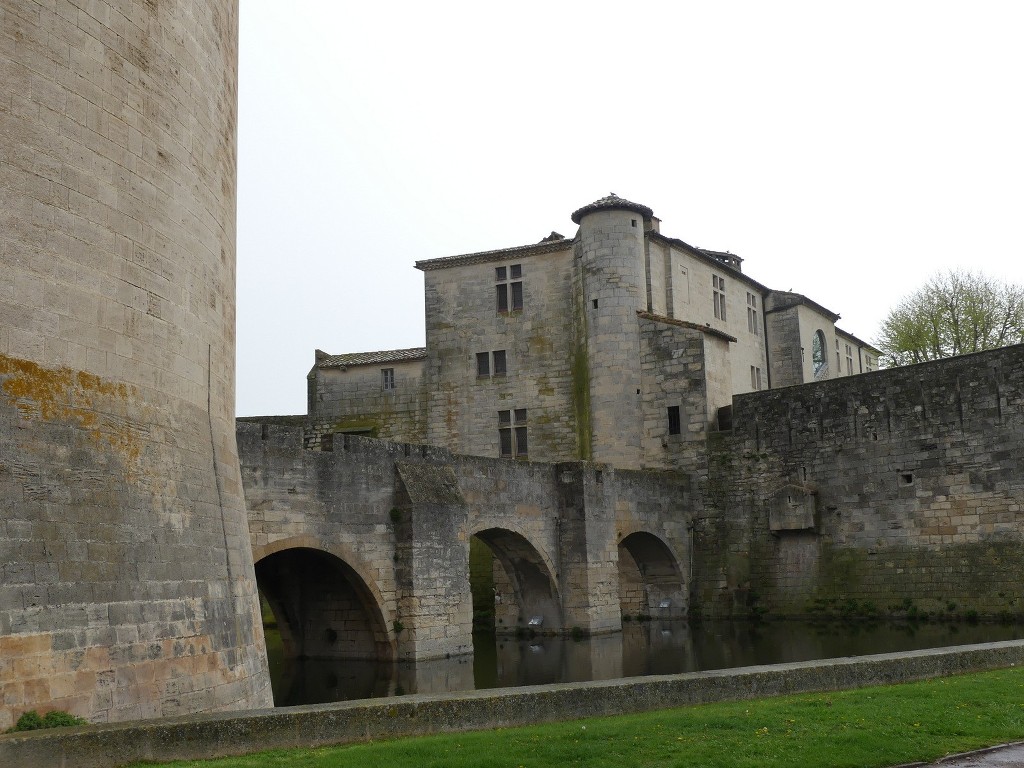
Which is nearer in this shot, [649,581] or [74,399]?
[74,399]

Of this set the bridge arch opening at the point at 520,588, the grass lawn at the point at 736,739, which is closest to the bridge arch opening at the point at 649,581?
the bridge arch opening at the point at 520,588

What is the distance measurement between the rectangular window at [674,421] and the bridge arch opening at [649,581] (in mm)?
3618

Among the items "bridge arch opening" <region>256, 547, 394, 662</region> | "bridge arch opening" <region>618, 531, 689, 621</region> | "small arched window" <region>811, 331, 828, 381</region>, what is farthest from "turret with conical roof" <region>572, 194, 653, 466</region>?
"bridge arch opening" <region>256, 547, 394, 662</region>

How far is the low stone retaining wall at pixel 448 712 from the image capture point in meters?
7.62

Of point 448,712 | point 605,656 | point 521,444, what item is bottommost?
point 605,656

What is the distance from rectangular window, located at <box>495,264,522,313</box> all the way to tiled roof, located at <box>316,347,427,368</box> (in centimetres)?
334

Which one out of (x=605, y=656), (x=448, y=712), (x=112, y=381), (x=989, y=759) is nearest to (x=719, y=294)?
(x=605, y=656)

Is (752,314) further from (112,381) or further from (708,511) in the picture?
(112,381)

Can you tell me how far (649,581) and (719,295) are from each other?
11.1m

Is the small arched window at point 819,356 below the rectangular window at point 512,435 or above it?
above

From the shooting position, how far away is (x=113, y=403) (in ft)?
32.8

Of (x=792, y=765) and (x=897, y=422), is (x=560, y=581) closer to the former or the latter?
(x=897, y=422)

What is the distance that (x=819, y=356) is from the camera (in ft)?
135

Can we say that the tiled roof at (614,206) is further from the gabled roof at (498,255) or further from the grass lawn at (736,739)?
the grass lawn at (736,739)
